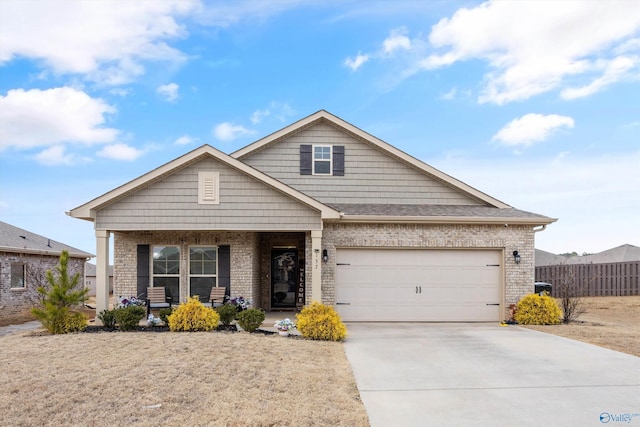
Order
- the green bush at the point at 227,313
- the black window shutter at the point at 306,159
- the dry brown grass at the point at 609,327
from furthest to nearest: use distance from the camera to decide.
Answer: the black window shutter at the point at 306,159 < the green bush at the point at 227,313 < the dry brown grass at the point at 609,327

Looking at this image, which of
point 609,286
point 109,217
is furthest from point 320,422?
point 609,286

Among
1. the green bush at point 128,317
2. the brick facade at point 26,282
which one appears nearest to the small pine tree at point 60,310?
the green bush at point 128,317

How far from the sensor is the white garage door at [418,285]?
1476 centimetres

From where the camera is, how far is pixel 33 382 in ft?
25.3

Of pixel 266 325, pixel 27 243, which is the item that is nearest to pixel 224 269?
pixel 266 325

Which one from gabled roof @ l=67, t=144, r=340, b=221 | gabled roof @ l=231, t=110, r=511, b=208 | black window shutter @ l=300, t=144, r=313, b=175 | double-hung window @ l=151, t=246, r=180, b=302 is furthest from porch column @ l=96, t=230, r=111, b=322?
black window shutter @ l=300, t=144, r=313, b=175

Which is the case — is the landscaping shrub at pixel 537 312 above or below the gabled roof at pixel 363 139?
below

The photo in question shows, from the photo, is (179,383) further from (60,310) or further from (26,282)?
(26,282)

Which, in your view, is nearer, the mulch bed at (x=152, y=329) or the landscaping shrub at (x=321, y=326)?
the landscaping shrub at (x=321, y=326)

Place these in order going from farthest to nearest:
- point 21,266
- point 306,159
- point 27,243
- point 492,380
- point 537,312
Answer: point 27,243
point 21,266
point 306,159
point 537,312
point 492,380

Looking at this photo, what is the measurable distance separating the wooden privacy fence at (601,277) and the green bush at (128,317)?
803 inches

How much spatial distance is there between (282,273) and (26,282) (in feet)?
34.3

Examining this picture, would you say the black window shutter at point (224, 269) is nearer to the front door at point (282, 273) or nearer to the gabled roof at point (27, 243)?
the front door at point (282, 273)

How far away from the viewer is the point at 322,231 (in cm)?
1406
